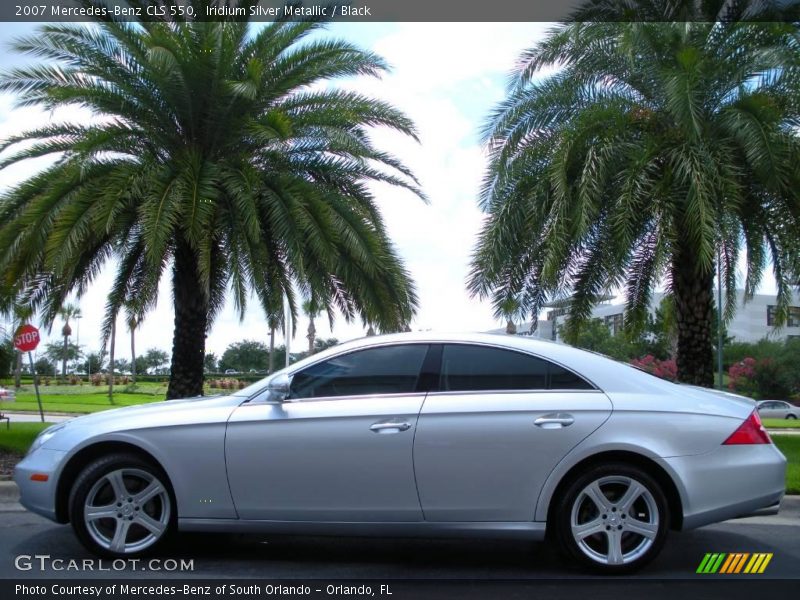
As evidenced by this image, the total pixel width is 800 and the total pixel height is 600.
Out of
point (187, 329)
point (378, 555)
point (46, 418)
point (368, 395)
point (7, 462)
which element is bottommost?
point (46, 418)

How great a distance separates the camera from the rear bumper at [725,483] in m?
5.21

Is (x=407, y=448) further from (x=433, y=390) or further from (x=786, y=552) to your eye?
(x=786, y=552)

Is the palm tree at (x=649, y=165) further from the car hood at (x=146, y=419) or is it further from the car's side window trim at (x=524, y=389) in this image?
the car hood at (x=146, y=419)

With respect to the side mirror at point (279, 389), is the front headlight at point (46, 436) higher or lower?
lower

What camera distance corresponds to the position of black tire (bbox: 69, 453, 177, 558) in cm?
547

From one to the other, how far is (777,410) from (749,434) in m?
39.0

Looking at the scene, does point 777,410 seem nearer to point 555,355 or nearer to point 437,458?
point 555,355

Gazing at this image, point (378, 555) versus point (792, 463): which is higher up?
point (792, 463)

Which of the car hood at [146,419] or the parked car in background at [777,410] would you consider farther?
the parked car in background at [777,410]

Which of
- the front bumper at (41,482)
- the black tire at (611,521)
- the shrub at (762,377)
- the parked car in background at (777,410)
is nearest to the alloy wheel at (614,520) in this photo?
the black tire at (611,521)

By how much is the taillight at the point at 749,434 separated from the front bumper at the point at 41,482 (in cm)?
439

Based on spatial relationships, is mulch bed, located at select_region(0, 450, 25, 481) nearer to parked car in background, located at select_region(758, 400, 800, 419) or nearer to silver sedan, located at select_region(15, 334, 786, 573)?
silver sedan, located at select_region(15, 334, 786, 573)

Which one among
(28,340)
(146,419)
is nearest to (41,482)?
(146,419)

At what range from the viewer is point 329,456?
532 cm
